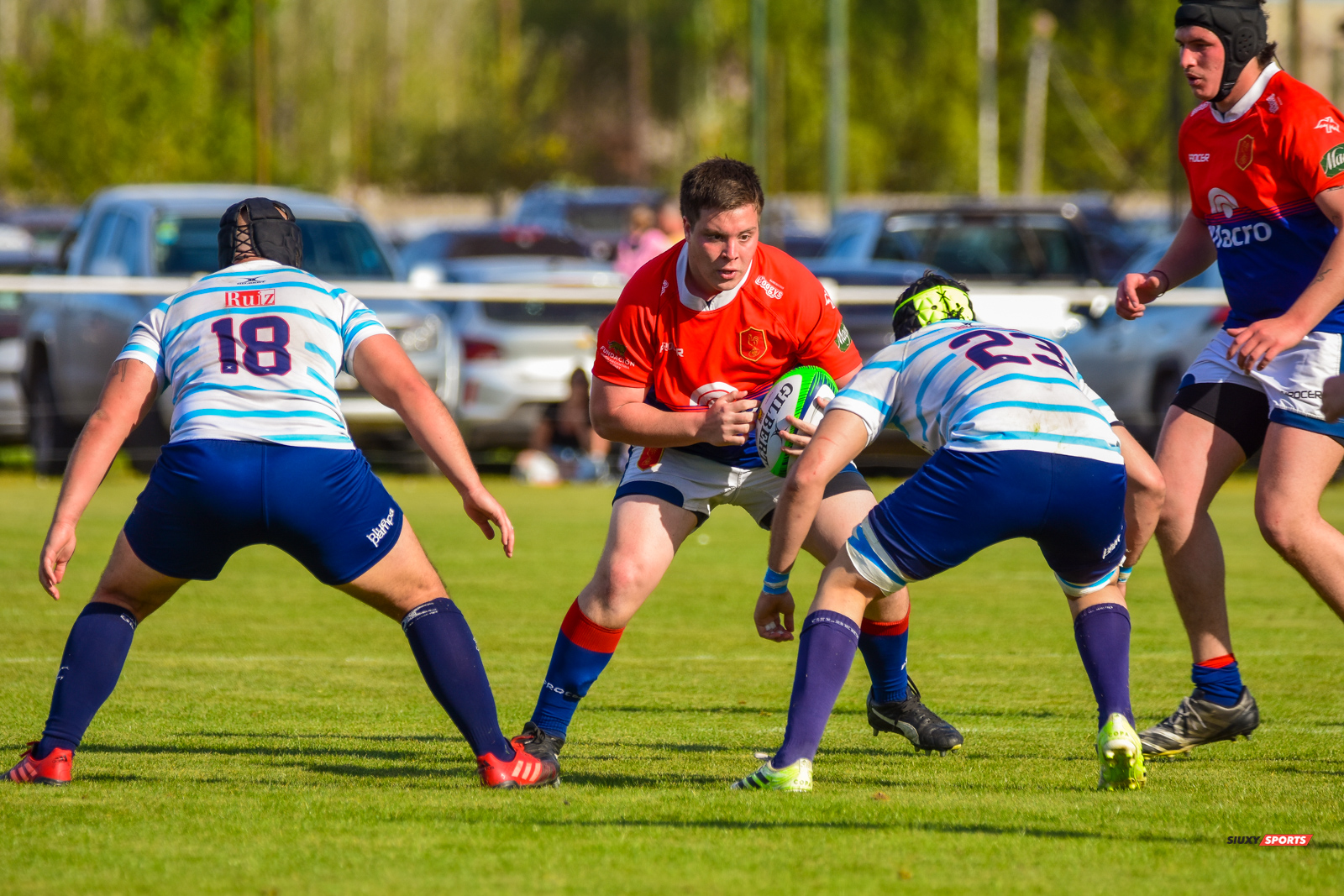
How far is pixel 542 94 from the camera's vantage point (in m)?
56.8

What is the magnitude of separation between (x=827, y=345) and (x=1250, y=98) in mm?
1494

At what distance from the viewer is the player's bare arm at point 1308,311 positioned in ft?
17.0

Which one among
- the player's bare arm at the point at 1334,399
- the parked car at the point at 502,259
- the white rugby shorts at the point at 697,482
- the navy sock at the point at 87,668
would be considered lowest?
the parked car at the point at 502,259

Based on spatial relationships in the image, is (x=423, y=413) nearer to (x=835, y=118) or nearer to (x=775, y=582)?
(x=775, y=582)

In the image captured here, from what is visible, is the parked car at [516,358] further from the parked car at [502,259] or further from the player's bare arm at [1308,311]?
the player's bare arm at [1308,311]

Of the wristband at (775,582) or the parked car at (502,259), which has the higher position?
the wristband at (775,582)

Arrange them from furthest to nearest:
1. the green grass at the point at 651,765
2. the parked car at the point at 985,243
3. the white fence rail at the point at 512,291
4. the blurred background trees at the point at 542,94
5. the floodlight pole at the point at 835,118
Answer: the blurred background trees at the point at 542,94 < the floodlight pole at the point at 835,118 < the parked car at the point at 985,243 < the white fence rail at the point at 512,291 < the green grass at the point at 651,765

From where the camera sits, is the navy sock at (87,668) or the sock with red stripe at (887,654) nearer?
the navy sock at (87,668)

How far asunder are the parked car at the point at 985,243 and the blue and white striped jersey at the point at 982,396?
36.7ft

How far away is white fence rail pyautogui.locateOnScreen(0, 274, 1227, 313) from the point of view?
13.2 meters

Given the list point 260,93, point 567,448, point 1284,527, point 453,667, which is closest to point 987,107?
point 260,93

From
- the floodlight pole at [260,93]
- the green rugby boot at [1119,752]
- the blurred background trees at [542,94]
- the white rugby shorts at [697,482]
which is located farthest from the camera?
the blurred background trees at [542,94]

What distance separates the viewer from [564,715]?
5.41 meters

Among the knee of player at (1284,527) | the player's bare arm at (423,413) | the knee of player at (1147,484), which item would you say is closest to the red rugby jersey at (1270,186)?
the knee of player at (1284,527)
